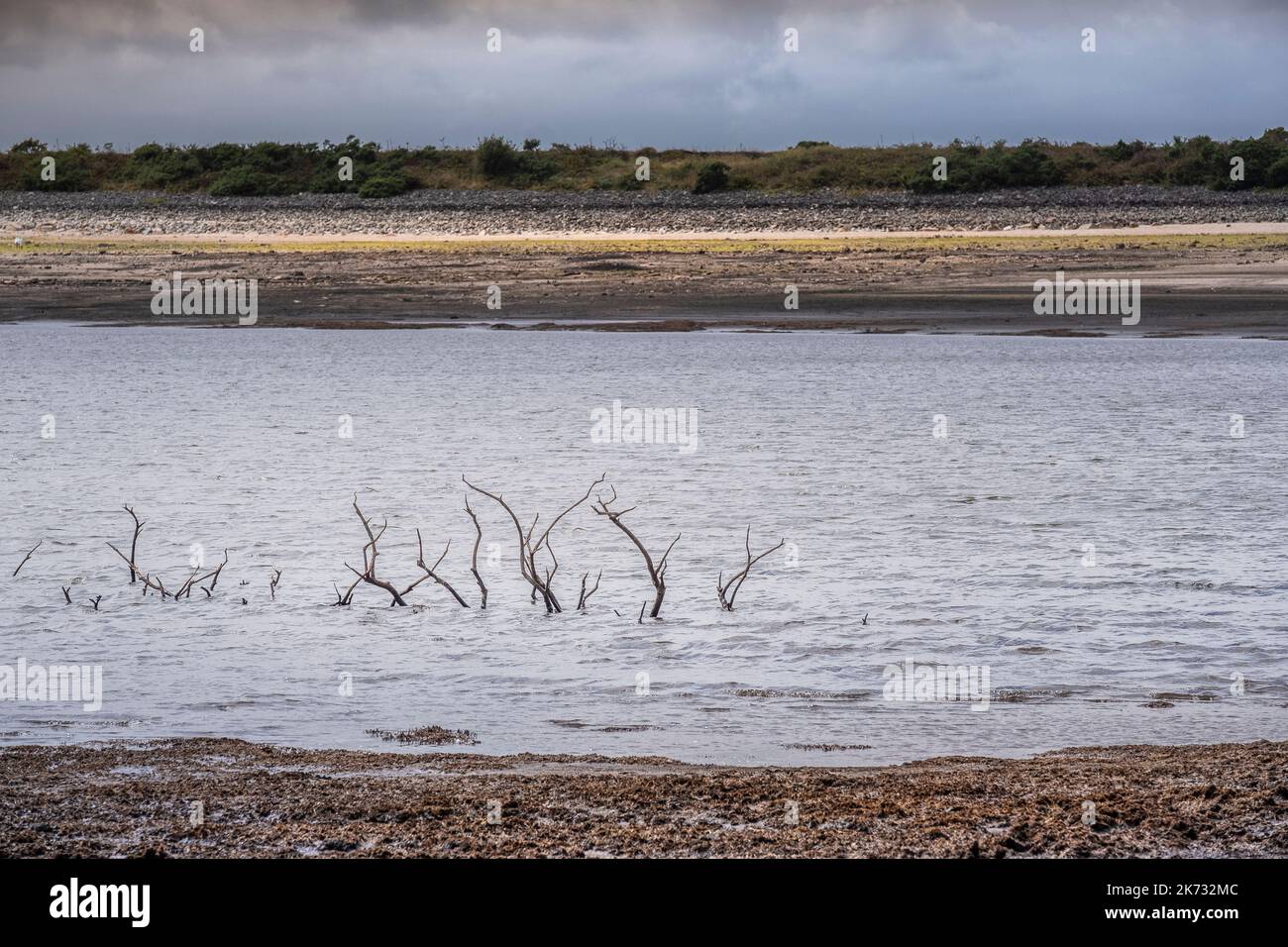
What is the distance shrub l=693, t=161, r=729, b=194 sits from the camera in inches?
2120

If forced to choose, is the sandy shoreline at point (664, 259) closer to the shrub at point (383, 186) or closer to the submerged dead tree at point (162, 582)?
the shrub at point (383, 186)

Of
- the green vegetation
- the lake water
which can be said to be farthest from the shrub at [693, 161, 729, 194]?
the lake water

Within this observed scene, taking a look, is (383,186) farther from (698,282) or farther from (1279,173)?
(1279,173)

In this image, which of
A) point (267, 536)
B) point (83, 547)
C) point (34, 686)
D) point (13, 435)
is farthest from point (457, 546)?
point (13, 435)

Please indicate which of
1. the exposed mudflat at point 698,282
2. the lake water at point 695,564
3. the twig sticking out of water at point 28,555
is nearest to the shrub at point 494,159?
the exposed mudflat at point 698,282

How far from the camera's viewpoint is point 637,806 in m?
5.10

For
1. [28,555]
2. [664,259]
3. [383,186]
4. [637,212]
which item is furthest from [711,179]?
[28,555]

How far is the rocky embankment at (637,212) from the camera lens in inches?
1807

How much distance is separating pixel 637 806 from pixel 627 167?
5797 cm

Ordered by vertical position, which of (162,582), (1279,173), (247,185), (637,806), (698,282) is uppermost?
(247,185)

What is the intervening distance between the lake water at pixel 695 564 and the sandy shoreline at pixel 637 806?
54cm

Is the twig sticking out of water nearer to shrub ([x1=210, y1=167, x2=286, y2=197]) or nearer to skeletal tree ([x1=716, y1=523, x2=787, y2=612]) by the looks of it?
skeletal tree ([x1=716, y1=523, x2=787, y2=612])
